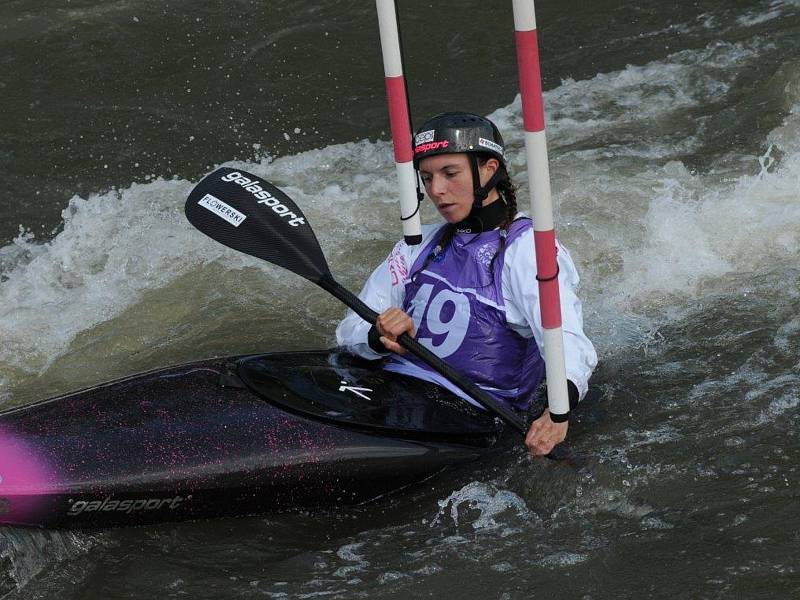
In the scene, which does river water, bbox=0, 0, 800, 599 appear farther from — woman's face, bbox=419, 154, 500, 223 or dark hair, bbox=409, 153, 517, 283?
woman's face, bbox=419, 154, 500, 223

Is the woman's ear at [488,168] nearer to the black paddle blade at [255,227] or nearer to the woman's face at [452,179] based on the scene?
the woman's face at [452,179]

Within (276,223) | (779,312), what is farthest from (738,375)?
(276,223)

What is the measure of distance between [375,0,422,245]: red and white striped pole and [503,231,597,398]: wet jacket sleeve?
1.39 feet

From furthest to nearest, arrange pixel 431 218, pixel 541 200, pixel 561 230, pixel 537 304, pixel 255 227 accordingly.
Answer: pixel 431 218 → pixel 561 230 → pixel 255 227 → pixel 537 304 → pixel 541 200

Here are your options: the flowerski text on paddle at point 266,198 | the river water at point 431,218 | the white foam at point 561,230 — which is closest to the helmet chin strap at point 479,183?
the flowerski text on paddle at point 266,198

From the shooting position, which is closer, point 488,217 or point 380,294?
point 488,217

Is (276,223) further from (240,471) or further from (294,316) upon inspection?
(294,316)

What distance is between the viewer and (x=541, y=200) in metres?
3.12

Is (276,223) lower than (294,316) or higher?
higher

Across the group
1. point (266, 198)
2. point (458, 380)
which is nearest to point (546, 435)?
point (458, 380)

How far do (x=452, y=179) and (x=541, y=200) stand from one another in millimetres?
699

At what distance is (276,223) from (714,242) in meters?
2.61

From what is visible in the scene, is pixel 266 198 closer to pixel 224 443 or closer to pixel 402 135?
pixel 402 135

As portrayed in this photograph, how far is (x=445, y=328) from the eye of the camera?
388 cm
